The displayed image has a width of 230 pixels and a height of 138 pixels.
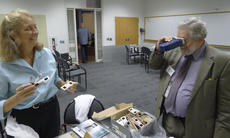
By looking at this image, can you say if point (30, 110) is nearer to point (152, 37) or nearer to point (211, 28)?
point (211, 28)

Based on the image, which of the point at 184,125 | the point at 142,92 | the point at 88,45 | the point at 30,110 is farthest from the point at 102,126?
the point at 88,45

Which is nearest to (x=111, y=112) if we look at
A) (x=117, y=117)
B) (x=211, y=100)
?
(x=117, y=117)

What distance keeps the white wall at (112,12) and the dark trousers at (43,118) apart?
19.9 ft

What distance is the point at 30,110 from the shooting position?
1.10 metres

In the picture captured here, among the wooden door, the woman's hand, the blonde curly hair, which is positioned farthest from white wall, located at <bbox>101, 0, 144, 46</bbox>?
the woman's hand

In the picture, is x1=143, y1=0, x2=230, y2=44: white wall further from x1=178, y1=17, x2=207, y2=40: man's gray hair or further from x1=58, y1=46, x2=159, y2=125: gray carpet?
x1=178, y1=17, x2=207, y2=40: man's gray hair

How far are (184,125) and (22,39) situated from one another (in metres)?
1.40

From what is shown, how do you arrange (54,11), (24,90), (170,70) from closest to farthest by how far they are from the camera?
(24,90)
(170,70)
(54,11)

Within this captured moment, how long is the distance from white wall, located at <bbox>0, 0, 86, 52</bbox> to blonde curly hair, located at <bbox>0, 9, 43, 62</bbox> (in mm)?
5161

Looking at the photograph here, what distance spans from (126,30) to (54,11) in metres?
3.33

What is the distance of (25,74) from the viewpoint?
1069 millimetres

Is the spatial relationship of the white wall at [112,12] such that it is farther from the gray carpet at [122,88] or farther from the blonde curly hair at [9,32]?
the blonde curly hair at [9,32]

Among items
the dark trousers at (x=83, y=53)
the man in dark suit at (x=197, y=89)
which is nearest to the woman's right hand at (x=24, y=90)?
the man in dark suit at (x=197, y=89)

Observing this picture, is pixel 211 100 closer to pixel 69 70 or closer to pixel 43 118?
pixel 43 118
